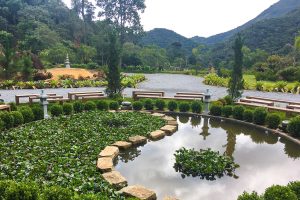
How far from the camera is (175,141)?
386 inches

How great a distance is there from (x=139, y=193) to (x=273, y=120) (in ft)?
24.0

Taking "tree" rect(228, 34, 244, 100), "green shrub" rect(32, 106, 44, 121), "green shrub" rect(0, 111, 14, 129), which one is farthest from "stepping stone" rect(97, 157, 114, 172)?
"tree" rect(228, 34, 244, 100)

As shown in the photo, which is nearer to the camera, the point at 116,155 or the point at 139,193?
the point at 139,193

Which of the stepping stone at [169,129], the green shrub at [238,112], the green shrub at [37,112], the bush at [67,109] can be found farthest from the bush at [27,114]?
the green shrub at [238,112]

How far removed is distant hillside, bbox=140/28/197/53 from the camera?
88000 millimetres

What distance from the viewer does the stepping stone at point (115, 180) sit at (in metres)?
6.15

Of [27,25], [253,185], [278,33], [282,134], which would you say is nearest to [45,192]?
[253,185]

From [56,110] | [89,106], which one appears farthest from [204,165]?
[89,106]

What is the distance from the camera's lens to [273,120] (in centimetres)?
1095

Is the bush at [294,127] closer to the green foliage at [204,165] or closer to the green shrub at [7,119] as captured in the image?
the green foliage at [204,165]

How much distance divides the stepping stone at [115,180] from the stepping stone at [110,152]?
124cm

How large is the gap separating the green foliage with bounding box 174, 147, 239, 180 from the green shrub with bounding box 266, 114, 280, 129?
14.0 ft

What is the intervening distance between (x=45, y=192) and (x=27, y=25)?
48.8 metres

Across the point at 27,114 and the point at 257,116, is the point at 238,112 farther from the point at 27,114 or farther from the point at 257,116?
the point at 27,114
